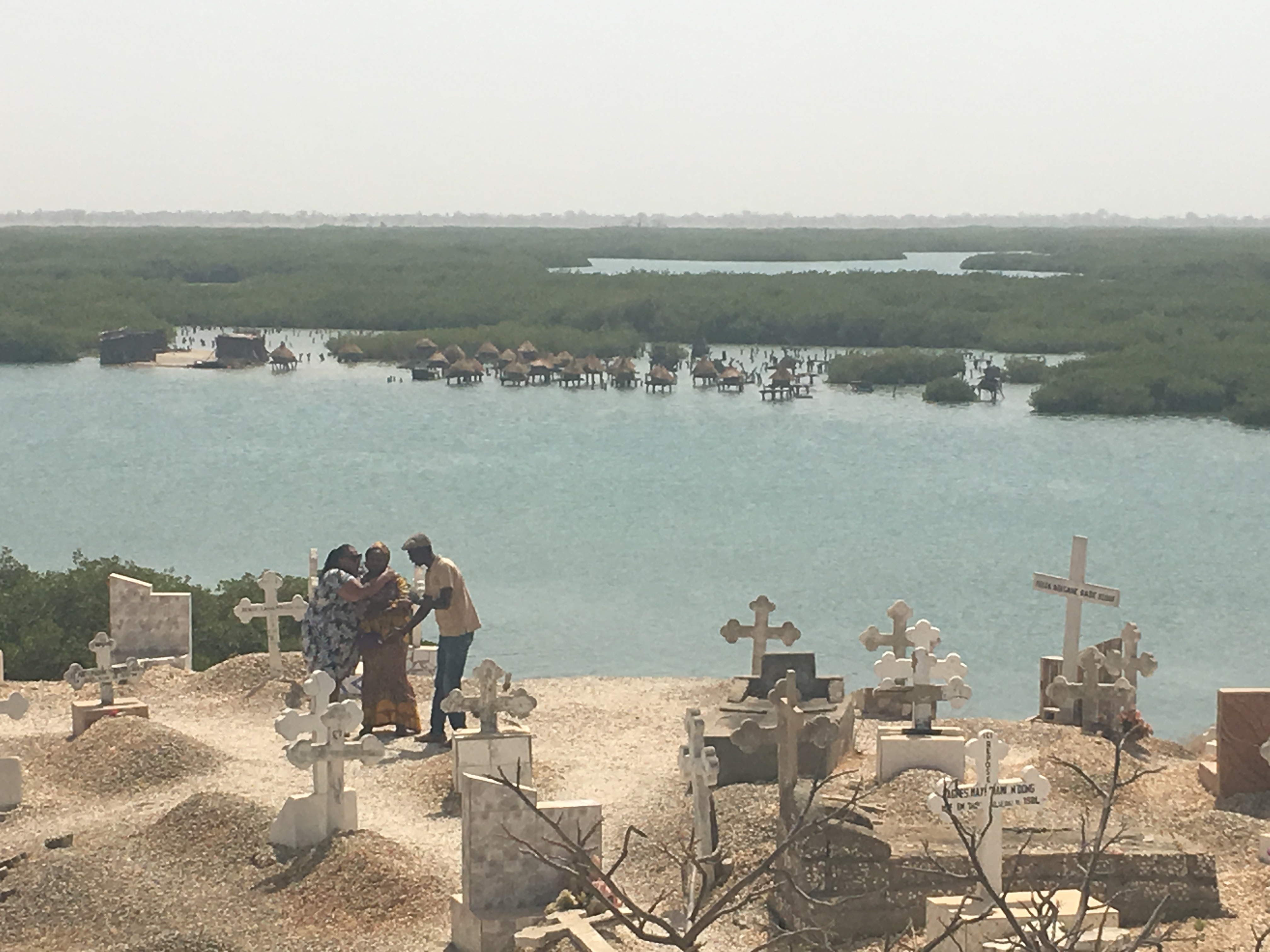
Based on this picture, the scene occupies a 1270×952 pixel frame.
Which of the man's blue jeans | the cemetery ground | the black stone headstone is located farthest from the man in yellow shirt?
the black stone headstone

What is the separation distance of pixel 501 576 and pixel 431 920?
2143cm

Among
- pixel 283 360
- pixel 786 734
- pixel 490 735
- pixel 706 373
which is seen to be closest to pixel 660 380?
pixel 706 373

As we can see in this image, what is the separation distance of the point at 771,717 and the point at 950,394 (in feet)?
171

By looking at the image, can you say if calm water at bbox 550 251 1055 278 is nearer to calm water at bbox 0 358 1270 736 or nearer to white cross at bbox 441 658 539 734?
calm water at bbox 0 358 1270 736

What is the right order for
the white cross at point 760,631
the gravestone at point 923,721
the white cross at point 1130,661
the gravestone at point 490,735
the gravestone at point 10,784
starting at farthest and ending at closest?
the white cross at point 760,631 < the white cross at point 1130,661 < the gravestone at point 10,784 < the gravestone at point 923,721 < the gravestone at point 490,735

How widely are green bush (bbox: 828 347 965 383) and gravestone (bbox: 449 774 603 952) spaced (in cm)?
6096

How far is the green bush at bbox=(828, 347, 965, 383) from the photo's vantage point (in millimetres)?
70875

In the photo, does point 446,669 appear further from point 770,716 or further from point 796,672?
point 796,672

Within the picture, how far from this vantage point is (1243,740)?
13.1 meters

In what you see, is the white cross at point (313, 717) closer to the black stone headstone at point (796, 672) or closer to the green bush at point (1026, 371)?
the black stone headstone at point (796, 672)

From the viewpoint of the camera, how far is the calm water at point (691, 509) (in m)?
27.3

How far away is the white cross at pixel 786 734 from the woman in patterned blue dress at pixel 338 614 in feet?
10.6

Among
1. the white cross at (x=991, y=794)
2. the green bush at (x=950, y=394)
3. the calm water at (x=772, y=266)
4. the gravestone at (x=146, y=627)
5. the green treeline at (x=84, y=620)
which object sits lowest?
the calm water at (x=772, y=266)

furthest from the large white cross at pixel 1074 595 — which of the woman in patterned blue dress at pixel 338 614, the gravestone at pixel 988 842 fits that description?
the woman in patterned blue dress at pixel 338 614
